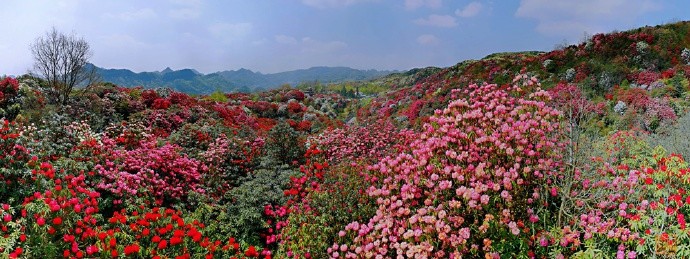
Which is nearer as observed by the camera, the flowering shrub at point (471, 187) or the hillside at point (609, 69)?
the flowering shrub at point (471, 187)

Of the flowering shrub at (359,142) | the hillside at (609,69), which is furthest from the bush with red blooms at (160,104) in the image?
the hillside at (609,69)

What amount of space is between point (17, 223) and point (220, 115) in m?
14.7

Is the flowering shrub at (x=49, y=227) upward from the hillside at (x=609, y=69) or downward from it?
downward

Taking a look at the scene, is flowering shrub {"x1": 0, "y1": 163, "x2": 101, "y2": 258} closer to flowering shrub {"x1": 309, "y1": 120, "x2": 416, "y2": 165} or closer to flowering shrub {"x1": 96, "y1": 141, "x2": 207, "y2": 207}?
flowering shrub {"x1": 96, "y1": 141, "x2": 207, "y2": 207}

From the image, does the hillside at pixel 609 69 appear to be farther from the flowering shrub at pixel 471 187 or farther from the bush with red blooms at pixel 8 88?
the bush with red blooms at pixel 8 88

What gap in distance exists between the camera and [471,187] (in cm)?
496

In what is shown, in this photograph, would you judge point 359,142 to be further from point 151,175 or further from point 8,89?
point 8,89

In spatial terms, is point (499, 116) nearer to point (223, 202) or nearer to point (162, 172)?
point (223, 202)

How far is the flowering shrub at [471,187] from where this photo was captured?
4.55 m

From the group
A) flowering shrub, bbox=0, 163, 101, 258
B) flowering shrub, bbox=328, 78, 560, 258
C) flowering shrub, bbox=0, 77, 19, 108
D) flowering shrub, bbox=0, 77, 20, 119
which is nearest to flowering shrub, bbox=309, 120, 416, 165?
flowering shrub, bbox=328, 78, 560, 258

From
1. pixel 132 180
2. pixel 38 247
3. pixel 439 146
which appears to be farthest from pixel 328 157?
pixel 38 247

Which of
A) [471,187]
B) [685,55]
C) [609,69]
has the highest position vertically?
[685,55]

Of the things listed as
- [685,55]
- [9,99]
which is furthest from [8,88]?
[685,55]

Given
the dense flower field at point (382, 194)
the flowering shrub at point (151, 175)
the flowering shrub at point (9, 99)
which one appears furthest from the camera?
the flowering shrub at point (9, 99)
